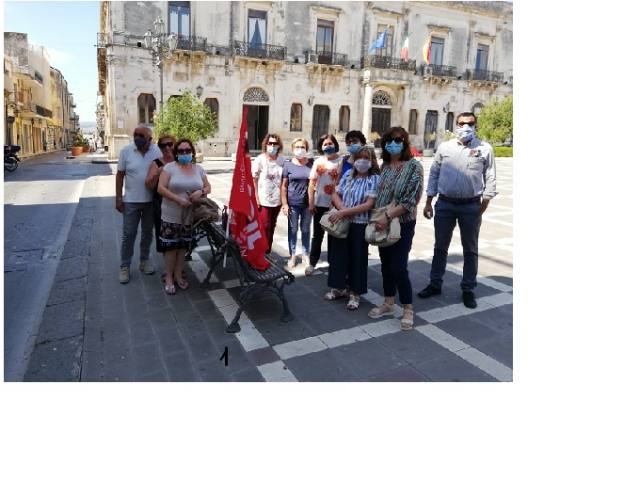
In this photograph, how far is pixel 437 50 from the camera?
31734mm

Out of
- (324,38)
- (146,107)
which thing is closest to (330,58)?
(324,38)

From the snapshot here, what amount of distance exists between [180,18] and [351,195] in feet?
81.9

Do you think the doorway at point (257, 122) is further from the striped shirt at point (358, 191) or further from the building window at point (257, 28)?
the striped shirt at point (358, 191)

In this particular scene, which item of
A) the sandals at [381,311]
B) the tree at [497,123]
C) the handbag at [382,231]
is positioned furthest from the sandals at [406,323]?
the tree at [497,123]

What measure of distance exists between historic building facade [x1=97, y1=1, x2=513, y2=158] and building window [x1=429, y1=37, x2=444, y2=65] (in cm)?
6

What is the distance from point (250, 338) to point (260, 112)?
2667cm

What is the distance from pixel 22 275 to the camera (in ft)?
17.4

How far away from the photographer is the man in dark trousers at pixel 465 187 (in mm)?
4191

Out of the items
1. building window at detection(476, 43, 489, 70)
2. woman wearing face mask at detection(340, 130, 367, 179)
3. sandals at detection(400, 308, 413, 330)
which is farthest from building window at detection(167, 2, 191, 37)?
sandals at detection(400, 308, 413, 330)

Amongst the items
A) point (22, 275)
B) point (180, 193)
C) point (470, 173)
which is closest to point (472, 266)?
point (470, 173)

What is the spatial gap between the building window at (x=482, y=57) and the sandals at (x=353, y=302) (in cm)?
3329

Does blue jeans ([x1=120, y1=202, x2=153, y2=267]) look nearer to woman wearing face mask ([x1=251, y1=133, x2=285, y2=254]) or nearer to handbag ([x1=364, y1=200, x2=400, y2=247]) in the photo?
woman wearing face mask ([x1=251, y1=133, x2=285, y2=254])

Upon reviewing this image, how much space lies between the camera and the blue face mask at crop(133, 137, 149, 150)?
15.2 feet

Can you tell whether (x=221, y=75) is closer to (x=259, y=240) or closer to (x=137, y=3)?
(x=137, y=3)
